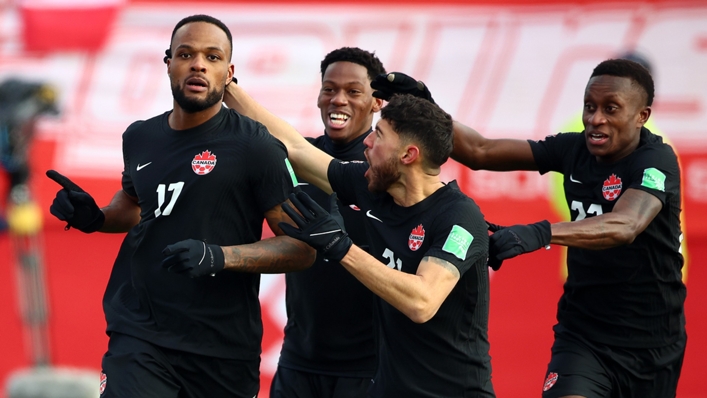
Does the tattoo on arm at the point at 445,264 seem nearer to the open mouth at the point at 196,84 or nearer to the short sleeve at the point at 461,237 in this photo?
the short sleeve at the point at 461,237

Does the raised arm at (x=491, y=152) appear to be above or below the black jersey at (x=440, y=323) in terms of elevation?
above

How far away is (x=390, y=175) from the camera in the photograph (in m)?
4.66

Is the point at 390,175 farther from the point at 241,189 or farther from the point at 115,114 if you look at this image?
the point at 115,114

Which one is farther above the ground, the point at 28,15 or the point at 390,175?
the point at 28,15

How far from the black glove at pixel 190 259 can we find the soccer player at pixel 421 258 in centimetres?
34

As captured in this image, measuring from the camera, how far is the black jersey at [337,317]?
5.57 metres

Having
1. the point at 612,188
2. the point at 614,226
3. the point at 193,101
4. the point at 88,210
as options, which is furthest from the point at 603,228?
the point at 88,210

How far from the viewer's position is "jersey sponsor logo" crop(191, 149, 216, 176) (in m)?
4.67

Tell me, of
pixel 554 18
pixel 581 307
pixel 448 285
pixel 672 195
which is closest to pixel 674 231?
pixel 672 195

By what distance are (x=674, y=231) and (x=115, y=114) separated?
4779 mm

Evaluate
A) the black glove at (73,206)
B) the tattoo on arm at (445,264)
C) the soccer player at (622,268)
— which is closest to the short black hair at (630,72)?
the soccer player at (622,268)

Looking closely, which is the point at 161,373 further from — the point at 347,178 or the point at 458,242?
the point at 458,242

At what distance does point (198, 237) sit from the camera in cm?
465

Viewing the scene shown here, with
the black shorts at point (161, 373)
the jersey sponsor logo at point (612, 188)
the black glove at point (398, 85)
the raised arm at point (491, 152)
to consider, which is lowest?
the black shorts at point (161, 373)
